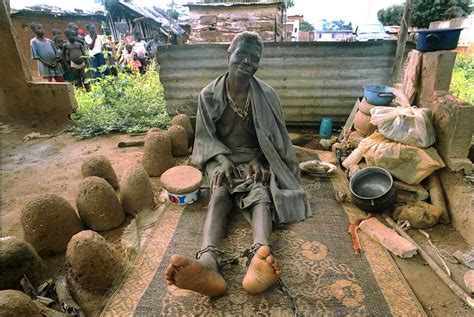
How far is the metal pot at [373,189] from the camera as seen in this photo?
119 inches

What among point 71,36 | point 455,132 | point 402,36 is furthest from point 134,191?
point 71,36

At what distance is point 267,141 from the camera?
2.99 metres

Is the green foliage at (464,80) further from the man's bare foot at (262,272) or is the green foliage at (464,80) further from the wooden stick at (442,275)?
the man's bare foot at (262,272)

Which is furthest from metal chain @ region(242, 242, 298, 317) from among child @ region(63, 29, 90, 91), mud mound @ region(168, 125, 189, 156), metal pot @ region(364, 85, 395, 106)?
child @ region(63, 29, 90, 91)

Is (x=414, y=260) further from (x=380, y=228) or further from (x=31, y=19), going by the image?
(x=31, y=19)

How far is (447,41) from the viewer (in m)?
3.78

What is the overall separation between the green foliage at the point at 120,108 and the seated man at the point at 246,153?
2.89m

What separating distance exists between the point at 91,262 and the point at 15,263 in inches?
21.6

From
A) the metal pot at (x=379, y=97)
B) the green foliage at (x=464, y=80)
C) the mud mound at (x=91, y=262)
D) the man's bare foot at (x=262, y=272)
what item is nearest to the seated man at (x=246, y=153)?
the man's bare foot at (x=262, y=272)

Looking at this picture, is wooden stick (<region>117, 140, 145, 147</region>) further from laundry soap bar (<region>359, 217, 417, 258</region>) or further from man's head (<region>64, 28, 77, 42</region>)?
man's head (<region>64, 28, 77, 42</region>)

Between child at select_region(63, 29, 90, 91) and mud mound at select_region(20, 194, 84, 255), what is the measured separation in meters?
6.90

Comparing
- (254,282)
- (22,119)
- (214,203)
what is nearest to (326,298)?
(254,282)

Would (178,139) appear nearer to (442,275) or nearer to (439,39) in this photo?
(442,275)

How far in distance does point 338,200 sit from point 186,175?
1.76 metres
